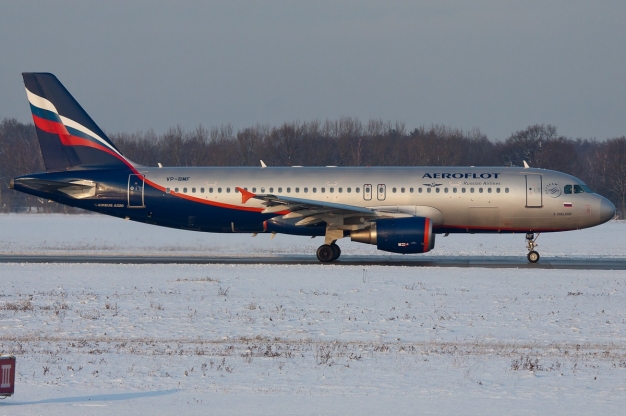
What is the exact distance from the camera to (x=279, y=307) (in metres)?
15.7

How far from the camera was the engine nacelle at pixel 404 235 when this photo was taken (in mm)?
24141

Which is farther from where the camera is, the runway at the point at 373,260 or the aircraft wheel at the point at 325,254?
the aircraft wheel at the point at 325,254

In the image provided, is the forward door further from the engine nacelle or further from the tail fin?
the engine nacelle

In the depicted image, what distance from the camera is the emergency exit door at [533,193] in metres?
25.8

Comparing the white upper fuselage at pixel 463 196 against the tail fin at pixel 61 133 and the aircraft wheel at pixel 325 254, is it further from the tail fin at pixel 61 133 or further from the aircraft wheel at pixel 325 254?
the tail fin at pixel 61 133

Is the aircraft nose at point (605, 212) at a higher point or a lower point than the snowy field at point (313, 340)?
higher

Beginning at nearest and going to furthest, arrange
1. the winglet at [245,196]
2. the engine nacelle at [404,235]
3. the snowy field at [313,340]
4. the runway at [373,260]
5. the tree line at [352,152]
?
the snowy field at [313,340], the engine nacelle at [404,235], the runway at [373,260], the winglet at [245,196], the tree line at [352,152]

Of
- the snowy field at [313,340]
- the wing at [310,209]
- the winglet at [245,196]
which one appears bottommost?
the snowy field at [313,340]

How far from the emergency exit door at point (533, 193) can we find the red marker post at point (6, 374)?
20.9 meters

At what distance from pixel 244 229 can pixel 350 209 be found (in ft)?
14.4

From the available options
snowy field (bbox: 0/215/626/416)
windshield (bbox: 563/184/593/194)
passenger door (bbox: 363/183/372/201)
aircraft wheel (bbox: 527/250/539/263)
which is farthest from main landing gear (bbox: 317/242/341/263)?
windshield (bbox: 563/184/593/194)

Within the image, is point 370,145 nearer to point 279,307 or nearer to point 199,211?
point 199,211

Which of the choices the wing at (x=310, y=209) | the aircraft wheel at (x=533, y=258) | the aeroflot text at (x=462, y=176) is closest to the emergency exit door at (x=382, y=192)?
the wing at (x=310, y=209)

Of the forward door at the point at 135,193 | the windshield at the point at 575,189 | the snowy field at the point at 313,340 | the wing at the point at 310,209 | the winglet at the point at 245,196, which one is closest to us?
the snowy field at the point at 313,340
